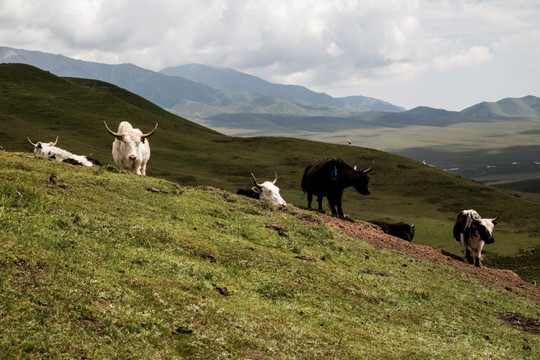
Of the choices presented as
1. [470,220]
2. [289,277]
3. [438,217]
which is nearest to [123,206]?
[289,277]

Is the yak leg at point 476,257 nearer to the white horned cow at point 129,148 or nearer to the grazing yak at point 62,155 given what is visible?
the white horned cow at point 129,148

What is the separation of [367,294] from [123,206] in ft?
25.0

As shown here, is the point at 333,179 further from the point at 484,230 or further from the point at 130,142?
the point at 130,142

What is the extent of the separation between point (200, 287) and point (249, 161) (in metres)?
67.4

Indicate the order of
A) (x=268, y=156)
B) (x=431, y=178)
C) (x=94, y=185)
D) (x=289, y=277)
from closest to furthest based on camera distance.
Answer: (x=289, y=277) < (x=94, y=185) < (x=431, y=178) < (x=268, y=156)

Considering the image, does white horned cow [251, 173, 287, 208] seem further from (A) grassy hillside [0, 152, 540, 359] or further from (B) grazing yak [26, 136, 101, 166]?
(B) grazing yak [26, 136, 101, 166]

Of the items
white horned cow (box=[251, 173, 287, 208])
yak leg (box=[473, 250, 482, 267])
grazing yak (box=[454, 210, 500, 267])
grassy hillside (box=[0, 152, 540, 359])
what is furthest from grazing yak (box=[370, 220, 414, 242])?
grassy hillside (box=[0, 152, 540, 359])

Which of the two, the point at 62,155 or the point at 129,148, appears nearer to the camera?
the point at 129,148

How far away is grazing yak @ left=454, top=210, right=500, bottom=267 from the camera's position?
976 inches

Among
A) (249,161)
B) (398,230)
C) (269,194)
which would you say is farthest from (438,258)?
(249,161)

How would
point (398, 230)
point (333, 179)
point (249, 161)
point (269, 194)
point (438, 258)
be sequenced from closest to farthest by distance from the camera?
point (438, 258), point (269, 194), point (333, 179), point (398, 230), point (249, 161)

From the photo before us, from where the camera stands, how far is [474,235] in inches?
987

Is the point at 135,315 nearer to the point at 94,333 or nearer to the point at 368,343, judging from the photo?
the point at 94,333

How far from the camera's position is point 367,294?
13.4 metres
